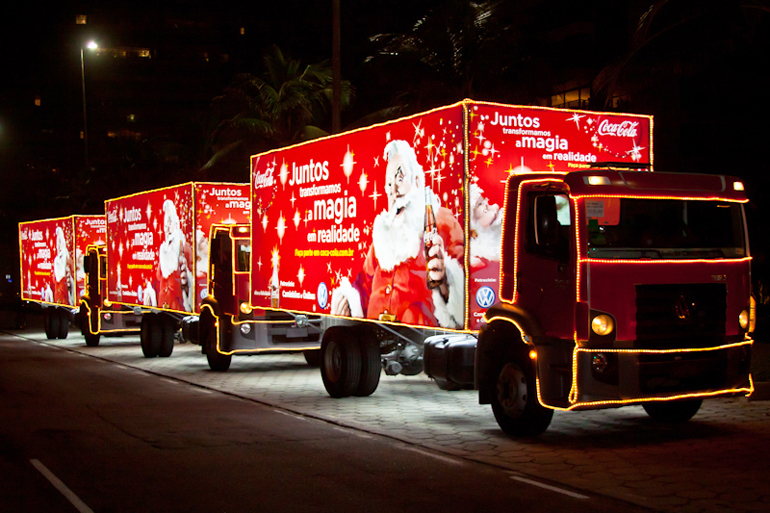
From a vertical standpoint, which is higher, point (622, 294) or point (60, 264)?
point (60, 264)

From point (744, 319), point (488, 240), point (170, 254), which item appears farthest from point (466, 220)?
point (170, 254)

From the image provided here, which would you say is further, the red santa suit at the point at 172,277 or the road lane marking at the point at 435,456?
the red santa suit at the point at 172,277

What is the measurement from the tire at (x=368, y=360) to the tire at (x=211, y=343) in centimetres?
472

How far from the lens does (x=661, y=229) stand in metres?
9.25

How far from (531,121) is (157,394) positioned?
729 cm

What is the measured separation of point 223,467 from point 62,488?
4.78 ft

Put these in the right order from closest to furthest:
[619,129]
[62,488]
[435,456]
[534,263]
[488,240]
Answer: [62,488]
[435,456]
[534,263]
[488,240]
[619,129]

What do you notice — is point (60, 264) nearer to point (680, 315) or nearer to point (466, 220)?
point (466, 220)

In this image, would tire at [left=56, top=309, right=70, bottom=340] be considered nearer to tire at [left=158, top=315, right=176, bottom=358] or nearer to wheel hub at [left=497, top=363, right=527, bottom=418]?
tire at [left=158, top=315, right=176, bottom=358]

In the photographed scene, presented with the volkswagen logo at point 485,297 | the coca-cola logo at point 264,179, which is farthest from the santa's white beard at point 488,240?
the coca-cola logo at point 264,179

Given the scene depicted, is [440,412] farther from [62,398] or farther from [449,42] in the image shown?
[449,42]

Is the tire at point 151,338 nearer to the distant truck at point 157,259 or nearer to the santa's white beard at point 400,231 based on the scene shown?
the distant truck at point 157,259

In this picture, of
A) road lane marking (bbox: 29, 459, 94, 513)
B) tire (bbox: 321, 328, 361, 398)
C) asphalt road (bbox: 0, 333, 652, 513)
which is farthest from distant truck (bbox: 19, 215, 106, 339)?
road lane marking (bbox: 29, 459, 94, 513)

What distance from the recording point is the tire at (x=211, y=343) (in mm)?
17359
